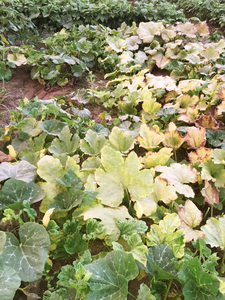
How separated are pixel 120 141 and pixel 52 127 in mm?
520

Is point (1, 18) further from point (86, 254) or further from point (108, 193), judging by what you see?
point (86, 254)

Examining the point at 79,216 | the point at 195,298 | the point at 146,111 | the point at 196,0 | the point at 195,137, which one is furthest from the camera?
the point at 196,0

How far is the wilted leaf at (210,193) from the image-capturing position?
1.12m

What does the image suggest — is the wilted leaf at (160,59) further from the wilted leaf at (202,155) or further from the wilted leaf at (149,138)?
the wilted leaf at (202,155)

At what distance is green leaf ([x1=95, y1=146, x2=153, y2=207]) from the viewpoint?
1010mm

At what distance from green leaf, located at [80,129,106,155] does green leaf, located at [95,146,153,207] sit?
302mm

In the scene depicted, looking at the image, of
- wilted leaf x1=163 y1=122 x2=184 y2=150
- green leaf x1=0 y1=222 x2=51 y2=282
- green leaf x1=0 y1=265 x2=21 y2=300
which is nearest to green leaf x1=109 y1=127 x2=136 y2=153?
wilted leaf x1=163 y1=122 x2=184 y2=150

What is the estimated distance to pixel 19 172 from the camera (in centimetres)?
106

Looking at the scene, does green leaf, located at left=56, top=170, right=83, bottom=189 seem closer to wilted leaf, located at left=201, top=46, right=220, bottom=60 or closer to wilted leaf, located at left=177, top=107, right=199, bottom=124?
wilted leaf, located at left=177, top=107, right=199, bottom=124

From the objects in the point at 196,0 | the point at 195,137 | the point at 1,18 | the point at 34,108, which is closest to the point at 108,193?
the point at 195,137

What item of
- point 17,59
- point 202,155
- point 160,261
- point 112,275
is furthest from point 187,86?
point 17,59

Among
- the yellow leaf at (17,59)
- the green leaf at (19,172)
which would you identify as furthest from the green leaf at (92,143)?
the yellow leaf at (17,59)

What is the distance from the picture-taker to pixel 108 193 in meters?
1.02

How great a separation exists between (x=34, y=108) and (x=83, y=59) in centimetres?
137
